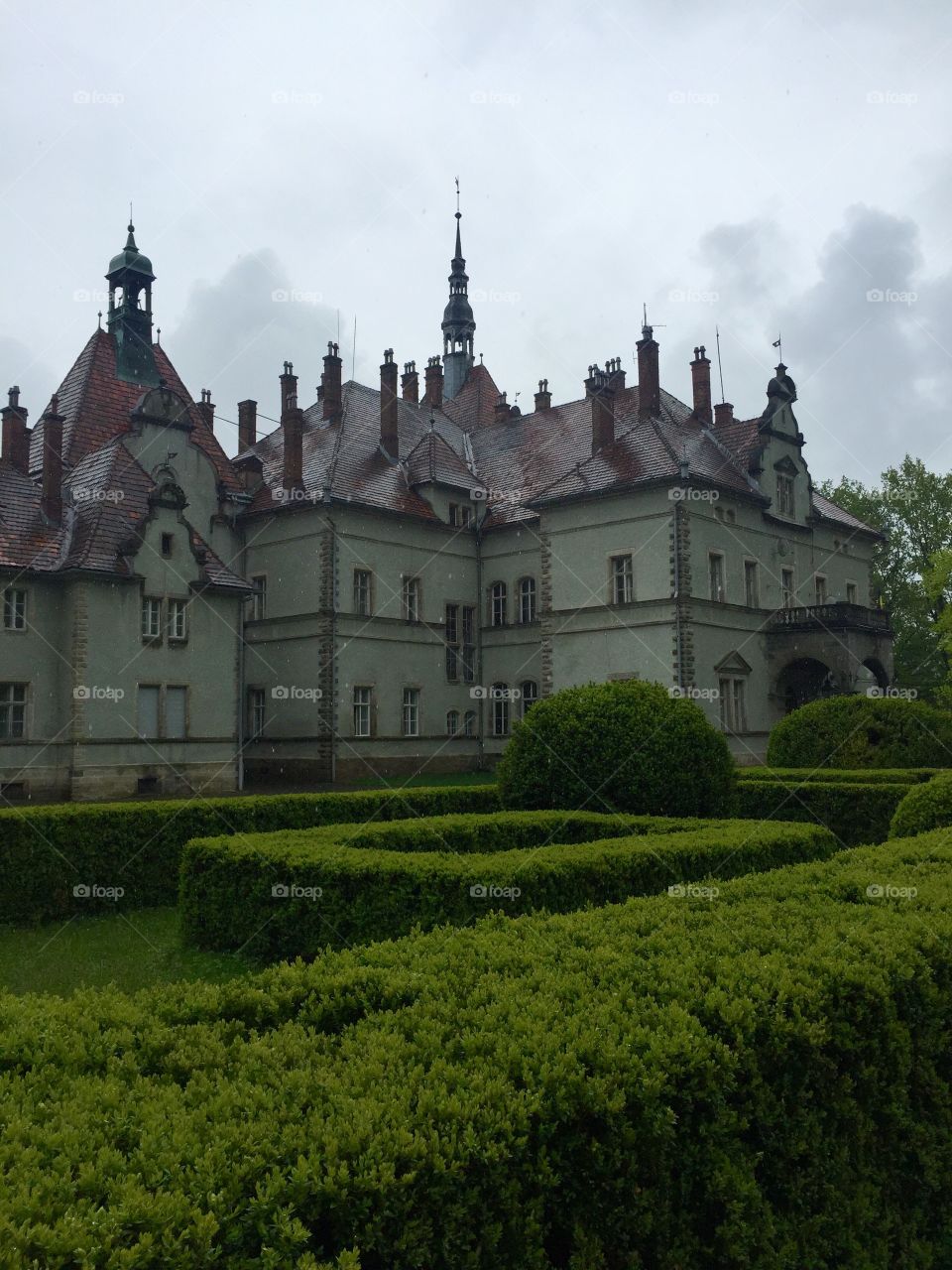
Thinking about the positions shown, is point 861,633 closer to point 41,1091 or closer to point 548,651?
point 548,651

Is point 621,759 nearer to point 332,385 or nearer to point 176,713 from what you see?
point 176,713

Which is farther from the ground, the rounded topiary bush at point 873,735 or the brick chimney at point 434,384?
the brick chimney at point 434,384

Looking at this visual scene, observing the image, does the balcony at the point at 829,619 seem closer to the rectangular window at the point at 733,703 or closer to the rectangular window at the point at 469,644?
the rectangular window at the point at 733,703

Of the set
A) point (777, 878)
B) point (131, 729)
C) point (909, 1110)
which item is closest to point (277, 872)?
point (777, 878)

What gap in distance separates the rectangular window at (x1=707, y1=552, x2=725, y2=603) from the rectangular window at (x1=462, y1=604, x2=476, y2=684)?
10.3m

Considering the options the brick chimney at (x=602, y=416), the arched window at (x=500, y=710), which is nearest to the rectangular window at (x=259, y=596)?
the arched window at (x=500, y=710)

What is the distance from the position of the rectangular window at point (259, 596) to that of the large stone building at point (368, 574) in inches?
3.5

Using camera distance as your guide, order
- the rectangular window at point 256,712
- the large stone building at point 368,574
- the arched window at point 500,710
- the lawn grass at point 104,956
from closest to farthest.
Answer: the lawn grass at point 104,956, the large stone building at point 368,574, the rectangular window at point 256,712, the arched window at point 500,710

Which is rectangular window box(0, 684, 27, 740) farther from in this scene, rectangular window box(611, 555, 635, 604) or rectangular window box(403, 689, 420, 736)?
rectangular window box(611, 555, 635, 604)

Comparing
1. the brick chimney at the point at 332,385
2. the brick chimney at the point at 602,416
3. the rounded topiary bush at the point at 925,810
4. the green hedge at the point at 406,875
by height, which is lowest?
the green hedge at the point at 406,875

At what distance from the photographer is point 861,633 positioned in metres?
39.4

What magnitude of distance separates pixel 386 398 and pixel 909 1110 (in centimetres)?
3841

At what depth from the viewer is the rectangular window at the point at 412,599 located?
40562 millimetres

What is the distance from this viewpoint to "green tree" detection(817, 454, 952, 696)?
188ft
